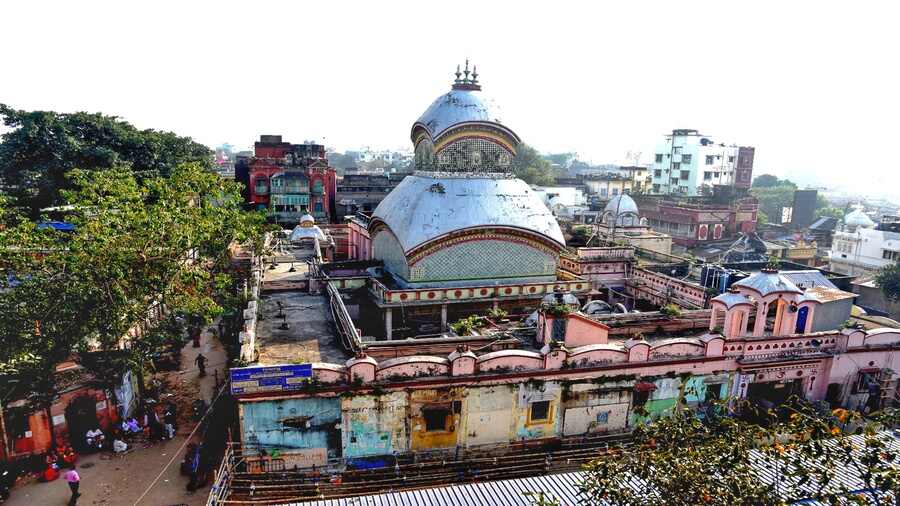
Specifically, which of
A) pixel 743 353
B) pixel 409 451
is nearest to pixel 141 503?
pixel 409 451

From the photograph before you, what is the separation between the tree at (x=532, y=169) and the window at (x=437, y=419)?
6817 cm

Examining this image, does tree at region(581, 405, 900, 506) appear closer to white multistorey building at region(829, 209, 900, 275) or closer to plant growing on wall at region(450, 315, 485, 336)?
plant growing on wall at region(450, 315, 485, 336)

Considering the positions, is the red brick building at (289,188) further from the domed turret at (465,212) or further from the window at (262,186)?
the domed turret at (465,212)

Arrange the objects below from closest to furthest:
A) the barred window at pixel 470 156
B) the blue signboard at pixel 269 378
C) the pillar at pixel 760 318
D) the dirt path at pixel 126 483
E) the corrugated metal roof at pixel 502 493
Answer: the corrugated metal roof at pixel 502 493
the blue signboard at pixel 269 378
the dirt path at pixel 126 483
the pillar at pixel 760 318
the barred window at pixel 470 156

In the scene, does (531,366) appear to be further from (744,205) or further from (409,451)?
(744,205)

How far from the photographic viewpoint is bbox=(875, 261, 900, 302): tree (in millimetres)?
36359

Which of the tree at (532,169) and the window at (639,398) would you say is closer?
the window at (639,398)

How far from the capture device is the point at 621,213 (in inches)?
1764

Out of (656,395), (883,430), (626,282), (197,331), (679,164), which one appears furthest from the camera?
(679,164)

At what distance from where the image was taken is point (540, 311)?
18.8 m

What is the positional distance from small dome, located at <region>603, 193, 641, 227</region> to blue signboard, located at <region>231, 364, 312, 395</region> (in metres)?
33.7

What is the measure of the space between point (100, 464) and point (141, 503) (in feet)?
9.05

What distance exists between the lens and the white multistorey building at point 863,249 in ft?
147

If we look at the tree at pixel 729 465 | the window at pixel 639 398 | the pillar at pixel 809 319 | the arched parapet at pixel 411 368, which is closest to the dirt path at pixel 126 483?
the arched parapet at pixel 411 368
